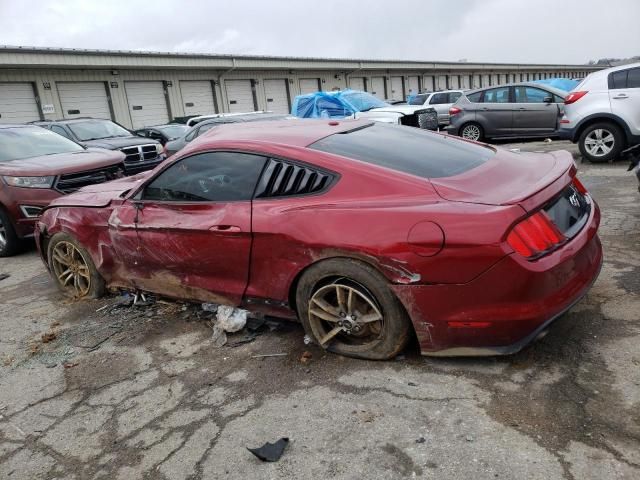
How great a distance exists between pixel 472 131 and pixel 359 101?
3.30 m

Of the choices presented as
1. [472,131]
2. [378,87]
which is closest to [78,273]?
[472,131]

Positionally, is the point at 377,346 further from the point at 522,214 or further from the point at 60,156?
the point at 60,156

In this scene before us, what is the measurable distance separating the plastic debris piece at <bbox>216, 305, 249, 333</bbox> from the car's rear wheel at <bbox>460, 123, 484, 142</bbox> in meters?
11.1

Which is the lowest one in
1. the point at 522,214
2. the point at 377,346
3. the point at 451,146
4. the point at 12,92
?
the point at 377,346

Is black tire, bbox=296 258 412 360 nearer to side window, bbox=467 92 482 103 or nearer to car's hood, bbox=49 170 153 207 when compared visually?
car's hood, bbox=49 170 153 207

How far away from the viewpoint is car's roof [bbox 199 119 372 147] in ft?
11.2

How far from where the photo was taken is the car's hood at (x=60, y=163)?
21.1 feet

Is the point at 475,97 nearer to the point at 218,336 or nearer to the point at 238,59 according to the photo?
the point at 218,336

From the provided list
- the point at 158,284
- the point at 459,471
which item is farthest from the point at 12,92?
the point at 459,471

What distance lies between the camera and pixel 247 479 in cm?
231

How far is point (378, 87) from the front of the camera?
37.5 m

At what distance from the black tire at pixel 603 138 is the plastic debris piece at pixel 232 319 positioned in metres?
7.92

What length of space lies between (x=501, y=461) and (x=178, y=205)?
2.63 meters

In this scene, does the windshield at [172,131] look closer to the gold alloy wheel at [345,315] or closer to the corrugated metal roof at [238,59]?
the corrugated metal roof at [238,59]
